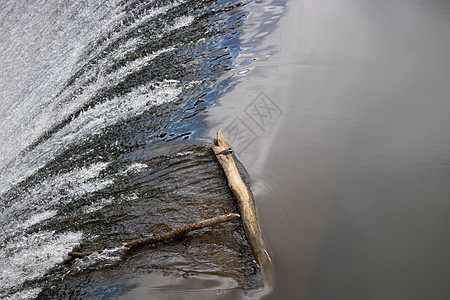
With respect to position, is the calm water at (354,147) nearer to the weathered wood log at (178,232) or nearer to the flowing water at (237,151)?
the flowing water at (237,151)

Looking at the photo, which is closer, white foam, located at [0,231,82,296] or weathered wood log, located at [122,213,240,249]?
weathered wood log, located at [122,213,240,249]

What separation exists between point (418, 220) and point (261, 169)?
2032 mm

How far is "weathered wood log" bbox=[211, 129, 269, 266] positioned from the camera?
392cm

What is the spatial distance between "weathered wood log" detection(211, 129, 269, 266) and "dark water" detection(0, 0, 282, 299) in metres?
0.12

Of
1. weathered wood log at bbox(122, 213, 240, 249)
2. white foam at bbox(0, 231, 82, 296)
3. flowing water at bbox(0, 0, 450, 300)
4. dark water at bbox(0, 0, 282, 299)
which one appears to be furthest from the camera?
white foam at bbox(0, 231, 82, 296)

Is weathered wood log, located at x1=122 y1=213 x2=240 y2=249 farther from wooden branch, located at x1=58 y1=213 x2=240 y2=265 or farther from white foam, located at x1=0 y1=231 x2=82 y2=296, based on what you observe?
white foam, located at x1=0 y1=231 x2=82 y2=296

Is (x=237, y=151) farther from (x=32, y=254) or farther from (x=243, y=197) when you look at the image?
(x=32, y=254)

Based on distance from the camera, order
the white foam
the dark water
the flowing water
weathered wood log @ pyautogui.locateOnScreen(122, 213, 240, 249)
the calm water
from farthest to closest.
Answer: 1. the white foam
2. weathered wood log @ pyautogui.locateOnScreen(122, 213, 240, 249)
3. the dark water
4. the flowing water
5. the calm water

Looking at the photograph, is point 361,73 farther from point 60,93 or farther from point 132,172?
point 60,93

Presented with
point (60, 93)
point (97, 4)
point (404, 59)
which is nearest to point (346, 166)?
point (404, 59)

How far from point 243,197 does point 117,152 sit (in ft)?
7.76

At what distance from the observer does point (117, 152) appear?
5.56 metres

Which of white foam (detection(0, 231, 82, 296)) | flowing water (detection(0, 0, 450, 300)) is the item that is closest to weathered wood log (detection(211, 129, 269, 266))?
flowing water (detection(0, 0, 450, 300))

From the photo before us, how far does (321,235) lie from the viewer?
4051mm
